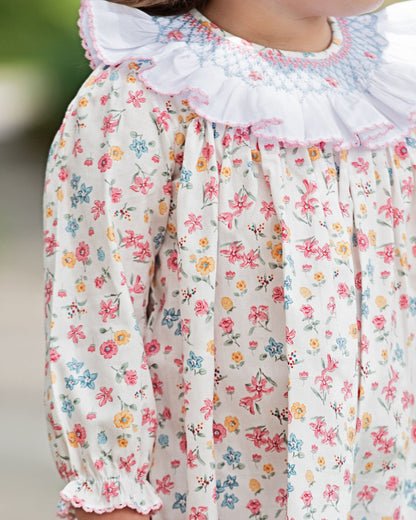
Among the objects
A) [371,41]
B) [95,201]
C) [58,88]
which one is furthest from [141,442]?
[58,88]

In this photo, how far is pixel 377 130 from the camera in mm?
1170

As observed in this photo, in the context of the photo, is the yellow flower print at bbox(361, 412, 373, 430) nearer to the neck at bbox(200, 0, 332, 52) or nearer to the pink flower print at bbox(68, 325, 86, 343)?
the pink flower print at bbox(68, 325, 86, 343)

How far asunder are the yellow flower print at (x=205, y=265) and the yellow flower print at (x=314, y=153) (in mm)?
183

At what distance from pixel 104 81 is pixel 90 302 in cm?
27

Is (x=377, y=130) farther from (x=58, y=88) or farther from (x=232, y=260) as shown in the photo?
(x=58, y=88)

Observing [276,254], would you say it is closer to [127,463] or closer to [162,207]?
[162,207]

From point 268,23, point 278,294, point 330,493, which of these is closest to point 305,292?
point 278,294

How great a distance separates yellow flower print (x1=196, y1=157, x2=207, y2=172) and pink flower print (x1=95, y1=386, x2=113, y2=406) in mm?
284

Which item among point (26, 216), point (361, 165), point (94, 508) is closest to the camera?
point (94, 508)

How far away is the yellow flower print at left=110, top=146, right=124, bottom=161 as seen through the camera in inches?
43.4

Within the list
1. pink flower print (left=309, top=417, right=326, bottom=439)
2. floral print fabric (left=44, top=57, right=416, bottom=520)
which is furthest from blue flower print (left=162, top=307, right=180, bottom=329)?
pink flower print (left=309, top=417, right=326, bottom=439)

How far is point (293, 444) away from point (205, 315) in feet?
0.60

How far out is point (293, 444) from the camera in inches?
42.9

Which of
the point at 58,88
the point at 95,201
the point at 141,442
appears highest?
the point at 95,201
